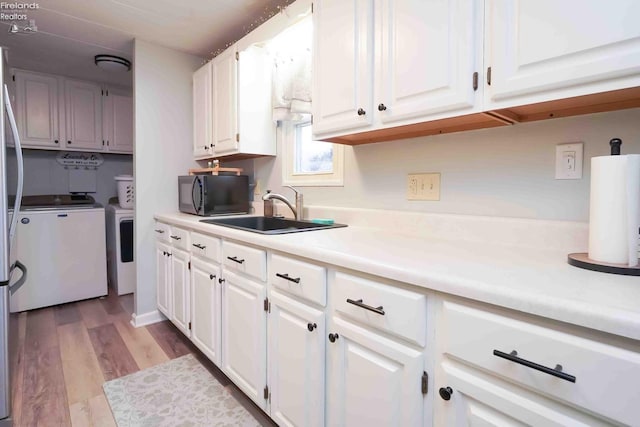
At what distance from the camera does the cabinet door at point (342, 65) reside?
4.42 feet

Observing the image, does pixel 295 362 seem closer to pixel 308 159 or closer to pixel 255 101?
pixel 308 159

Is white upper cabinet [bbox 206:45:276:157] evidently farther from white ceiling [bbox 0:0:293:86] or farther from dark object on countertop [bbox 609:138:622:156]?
dark object on countertop [bbox 609:138:622:156]

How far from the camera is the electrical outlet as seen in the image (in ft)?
4.80

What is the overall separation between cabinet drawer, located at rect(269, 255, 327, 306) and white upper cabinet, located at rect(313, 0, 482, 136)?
2.13 feet

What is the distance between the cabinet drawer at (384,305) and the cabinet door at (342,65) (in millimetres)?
716

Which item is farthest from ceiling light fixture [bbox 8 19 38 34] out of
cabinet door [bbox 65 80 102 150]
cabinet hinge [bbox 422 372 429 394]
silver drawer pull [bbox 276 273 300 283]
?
cabinet hinge [bbox 422 372 429 394]

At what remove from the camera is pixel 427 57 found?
45.0 inches

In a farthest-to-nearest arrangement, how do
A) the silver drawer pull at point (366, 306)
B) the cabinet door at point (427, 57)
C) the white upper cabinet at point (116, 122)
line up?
the white upper cabinet at point (116, 122) < the cabinet door at point (427, 57) < the silver drawer pull at point (366, 306)

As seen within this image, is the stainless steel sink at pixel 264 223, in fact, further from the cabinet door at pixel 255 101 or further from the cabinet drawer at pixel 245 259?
the cabinet door at pixel 255 101

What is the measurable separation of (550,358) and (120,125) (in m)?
4.50

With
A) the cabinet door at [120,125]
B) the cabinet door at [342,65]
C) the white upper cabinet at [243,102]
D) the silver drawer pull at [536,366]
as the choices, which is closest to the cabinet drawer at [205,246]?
the white upper cabinet at [243,102]

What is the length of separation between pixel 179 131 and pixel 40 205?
5.26 feet

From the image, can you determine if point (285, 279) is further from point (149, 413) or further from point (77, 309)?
point (77, 309)

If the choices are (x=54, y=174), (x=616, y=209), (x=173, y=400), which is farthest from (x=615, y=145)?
(x=54, y=174)
